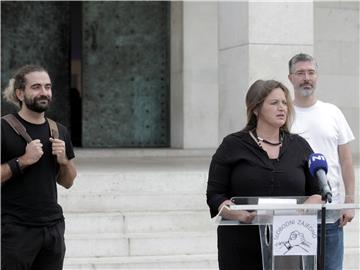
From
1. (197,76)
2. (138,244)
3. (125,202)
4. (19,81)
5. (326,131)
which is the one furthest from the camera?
(197,76)

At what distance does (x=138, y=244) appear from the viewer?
734 cm

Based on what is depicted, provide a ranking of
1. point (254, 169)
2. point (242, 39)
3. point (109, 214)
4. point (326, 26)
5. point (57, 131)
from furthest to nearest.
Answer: point (326, 26) < point (242, 39) < point (109, 214) < point (57, 131) < point (254, 169)

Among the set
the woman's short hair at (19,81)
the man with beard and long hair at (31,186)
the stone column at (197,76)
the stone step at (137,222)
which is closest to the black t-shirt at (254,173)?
the man with beard and long hair at (31,186)

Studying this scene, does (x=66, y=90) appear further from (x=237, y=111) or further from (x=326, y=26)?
(x=237, y=111)

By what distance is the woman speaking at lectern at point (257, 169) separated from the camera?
4.23 meters

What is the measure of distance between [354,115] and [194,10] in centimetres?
356

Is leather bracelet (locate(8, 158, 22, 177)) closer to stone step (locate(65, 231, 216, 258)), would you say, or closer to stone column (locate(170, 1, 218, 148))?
stone step (locate(65, 231, 216, 258))

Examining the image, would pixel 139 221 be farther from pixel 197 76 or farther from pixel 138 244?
pixel 197 76

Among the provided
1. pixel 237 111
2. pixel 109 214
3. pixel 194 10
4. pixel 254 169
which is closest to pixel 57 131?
pixel 254 169

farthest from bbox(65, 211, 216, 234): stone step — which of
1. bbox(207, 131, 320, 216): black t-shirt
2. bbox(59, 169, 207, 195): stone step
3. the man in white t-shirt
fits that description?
bbox(207, 131, 320, 216): black t-shirt

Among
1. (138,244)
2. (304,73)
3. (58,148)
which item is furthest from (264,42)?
(58,148)

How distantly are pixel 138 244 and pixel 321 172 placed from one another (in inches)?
142

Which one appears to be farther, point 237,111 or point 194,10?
point 194,10

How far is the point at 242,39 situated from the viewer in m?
9.34
